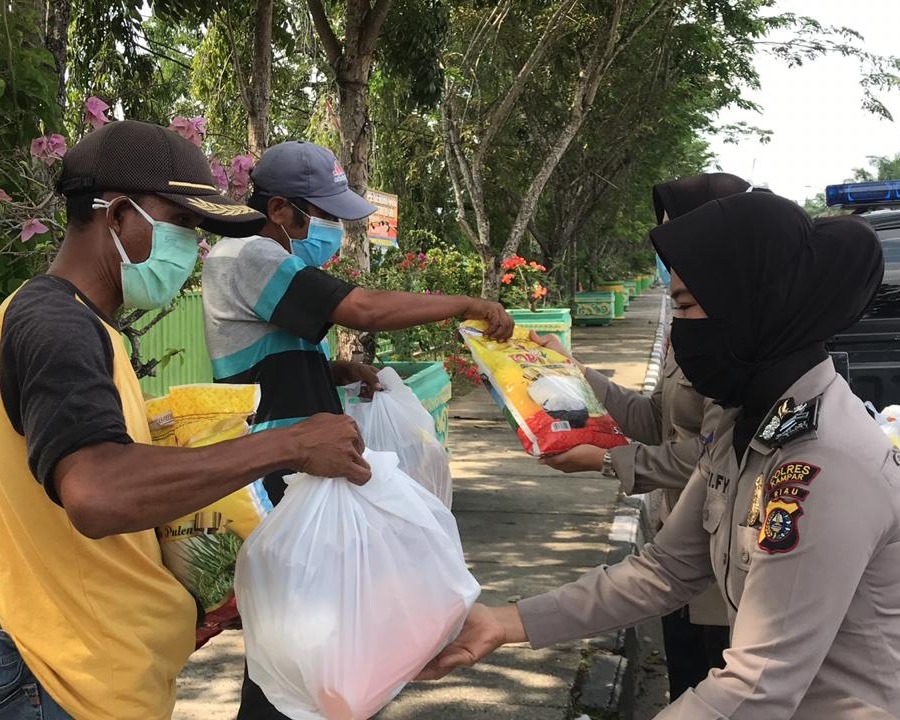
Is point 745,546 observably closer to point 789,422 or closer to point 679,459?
point 789,422

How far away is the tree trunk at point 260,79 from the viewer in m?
7.04

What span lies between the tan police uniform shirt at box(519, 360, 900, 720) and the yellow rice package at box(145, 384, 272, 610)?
33.3 inches

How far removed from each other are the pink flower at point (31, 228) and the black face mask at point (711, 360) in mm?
2219

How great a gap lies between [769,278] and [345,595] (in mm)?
925

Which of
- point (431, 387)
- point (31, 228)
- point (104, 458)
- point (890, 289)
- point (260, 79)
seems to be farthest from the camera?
point (260, 79)

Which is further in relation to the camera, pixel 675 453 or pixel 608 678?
pixel 608 678

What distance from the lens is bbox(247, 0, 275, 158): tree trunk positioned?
7.04 meters

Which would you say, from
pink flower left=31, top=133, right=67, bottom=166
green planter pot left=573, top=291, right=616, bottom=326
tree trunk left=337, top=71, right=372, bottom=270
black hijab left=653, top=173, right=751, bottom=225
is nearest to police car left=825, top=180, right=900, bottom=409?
black hijab left=653, top=173, right=751, bottom=225

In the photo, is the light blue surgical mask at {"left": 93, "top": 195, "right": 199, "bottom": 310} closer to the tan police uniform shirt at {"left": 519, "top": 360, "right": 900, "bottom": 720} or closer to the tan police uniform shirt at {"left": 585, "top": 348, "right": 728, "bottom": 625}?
the tan police uniform shirt at {"left": 519, "top": 360, "right": 900, "bottom": 720}

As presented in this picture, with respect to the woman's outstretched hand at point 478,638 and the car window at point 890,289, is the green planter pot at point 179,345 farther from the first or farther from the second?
the woman's outstretched hand at point 478,638

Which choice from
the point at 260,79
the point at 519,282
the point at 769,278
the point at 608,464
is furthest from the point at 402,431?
the point at 519,282

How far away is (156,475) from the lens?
129cm

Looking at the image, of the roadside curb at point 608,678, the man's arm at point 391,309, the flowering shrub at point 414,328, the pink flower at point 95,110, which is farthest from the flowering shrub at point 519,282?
the man's arm at point 391,309

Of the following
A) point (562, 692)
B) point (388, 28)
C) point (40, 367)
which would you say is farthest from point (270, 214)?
point (388, 28)
